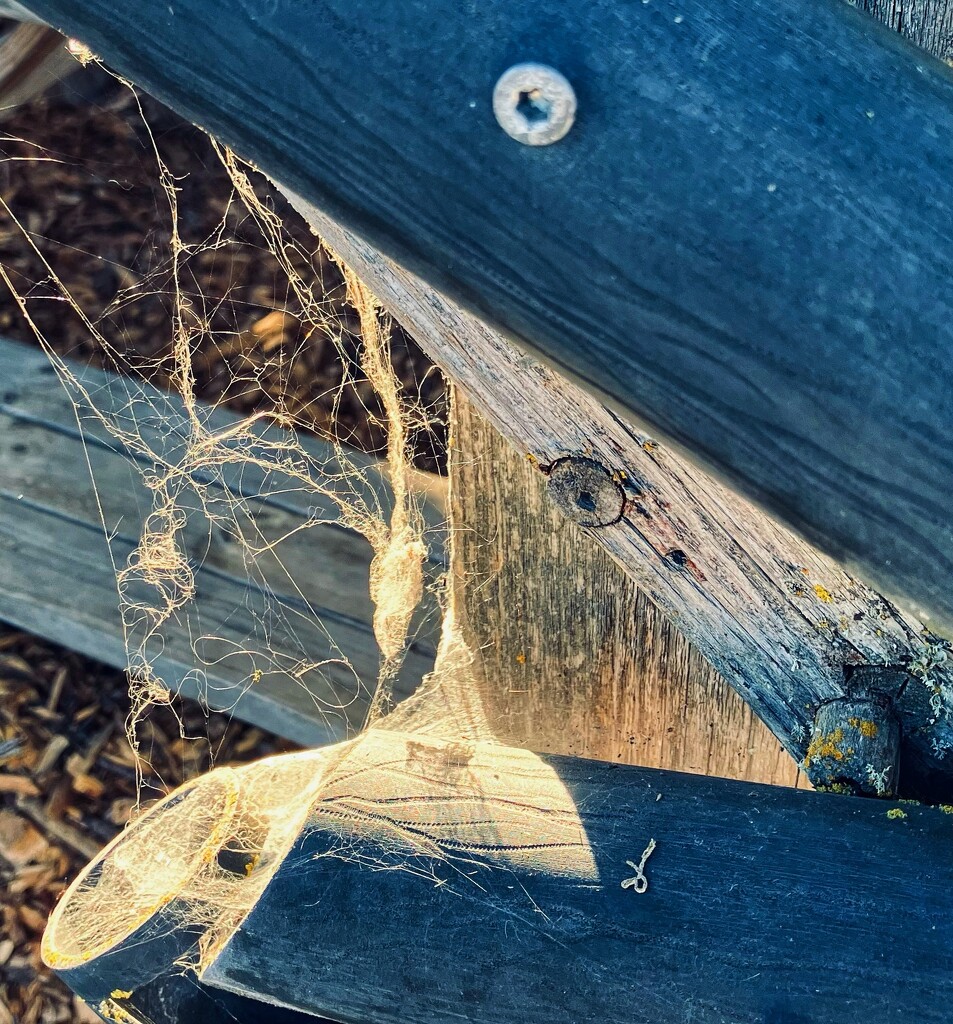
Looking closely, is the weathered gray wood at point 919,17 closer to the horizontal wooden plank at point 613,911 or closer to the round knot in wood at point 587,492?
the round knot in wood at point 587,492

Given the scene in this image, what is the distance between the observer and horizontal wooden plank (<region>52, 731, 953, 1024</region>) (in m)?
0.94

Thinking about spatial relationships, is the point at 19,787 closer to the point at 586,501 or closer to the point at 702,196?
the point at 586,501

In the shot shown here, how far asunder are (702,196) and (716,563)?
0.71m

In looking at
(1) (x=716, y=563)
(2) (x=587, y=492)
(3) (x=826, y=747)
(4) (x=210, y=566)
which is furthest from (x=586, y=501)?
(4) (x=210, y=566)

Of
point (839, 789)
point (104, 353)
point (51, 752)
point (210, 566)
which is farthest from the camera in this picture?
point (104, 353)

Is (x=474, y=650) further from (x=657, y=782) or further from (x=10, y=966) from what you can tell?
(x=10, y=966)

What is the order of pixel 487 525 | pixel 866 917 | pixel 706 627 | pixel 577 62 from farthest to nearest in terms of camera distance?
pixel 487 525 → pixel 706 627 → pixel 866 917 → pixel 577 62

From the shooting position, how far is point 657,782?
1.18 meters

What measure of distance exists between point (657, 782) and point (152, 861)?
2.84ft

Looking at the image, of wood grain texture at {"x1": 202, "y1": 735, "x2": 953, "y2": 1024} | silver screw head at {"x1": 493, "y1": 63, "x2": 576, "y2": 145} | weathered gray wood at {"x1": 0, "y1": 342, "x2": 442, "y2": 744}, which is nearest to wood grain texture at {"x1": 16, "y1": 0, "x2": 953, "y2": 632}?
silver screw head at {"x1": 493, "y1": 63, "x2": 576, "y2": 145}

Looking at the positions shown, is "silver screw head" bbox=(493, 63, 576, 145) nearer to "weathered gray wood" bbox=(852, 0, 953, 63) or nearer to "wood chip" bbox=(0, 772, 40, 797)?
"weathered gray wood" bbox=(852, 0, 953, 63)

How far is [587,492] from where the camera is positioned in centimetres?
127

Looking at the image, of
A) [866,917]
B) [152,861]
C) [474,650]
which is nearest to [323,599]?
[474,650]

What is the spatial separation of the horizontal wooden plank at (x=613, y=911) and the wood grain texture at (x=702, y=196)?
443 mm
